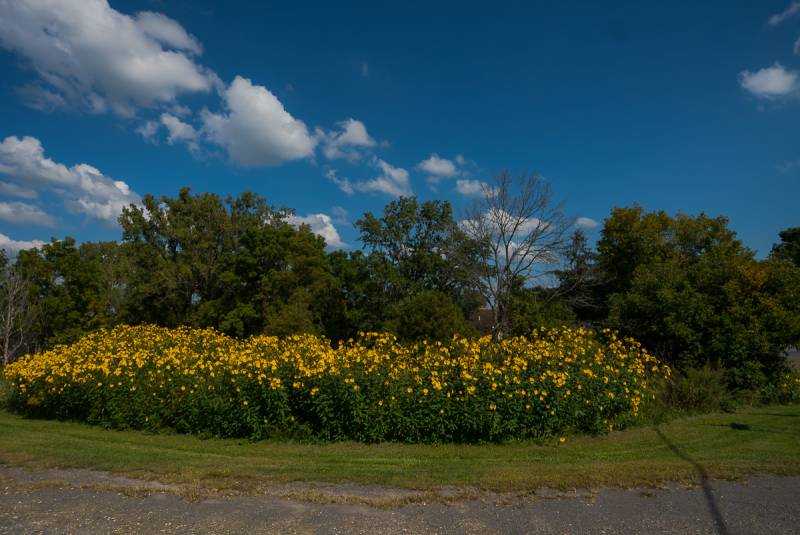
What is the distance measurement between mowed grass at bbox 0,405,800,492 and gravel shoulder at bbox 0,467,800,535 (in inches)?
11.5

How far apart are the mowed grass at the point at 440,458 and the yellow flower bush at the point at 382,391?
0.94ft

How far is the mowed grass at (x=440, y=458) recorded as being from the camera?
18.0ft

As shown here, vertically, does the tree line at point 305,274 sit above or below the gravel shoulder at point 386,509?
above

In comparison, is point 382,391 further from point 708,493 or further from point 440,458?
point 708,493

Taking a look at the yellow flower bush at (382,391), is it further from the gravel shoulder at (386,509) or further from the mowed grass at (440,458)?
the gravel shoulder at (386,509)

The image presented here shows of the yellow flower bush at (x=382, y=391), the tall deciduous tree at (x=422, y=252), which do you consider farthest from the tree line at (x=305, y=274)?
the yellow flower bush at (x=382, y=391)

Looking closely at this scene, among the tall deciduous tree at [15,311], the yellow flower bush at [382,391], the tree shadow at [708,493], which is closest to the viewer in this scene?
the tree shadow at [708,493]

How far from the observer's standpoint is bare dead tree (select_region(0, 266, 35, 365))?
22500 millimetres

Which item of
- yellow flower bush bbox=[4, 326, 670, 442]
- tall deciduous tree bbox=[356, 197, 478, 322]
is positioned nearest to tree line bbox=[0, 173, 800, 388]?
tall deciduous tree bbox=[356, 197, 478, 322]

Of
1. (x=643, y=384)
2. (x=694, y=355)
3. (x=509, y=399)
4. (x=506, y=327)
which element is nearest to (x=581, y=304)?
(x=506, y=327)

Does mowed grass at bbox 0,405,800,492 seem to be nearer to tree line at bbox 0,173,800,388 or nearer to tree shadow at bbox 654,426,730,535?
tree shadow at bbox 654,426,730,535

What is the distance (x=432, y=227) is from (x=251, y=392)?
23.9 m

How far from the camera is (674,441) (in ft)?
25.2

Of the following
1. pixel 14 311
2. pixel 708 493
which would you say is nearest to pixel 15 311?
pixel 14 311
